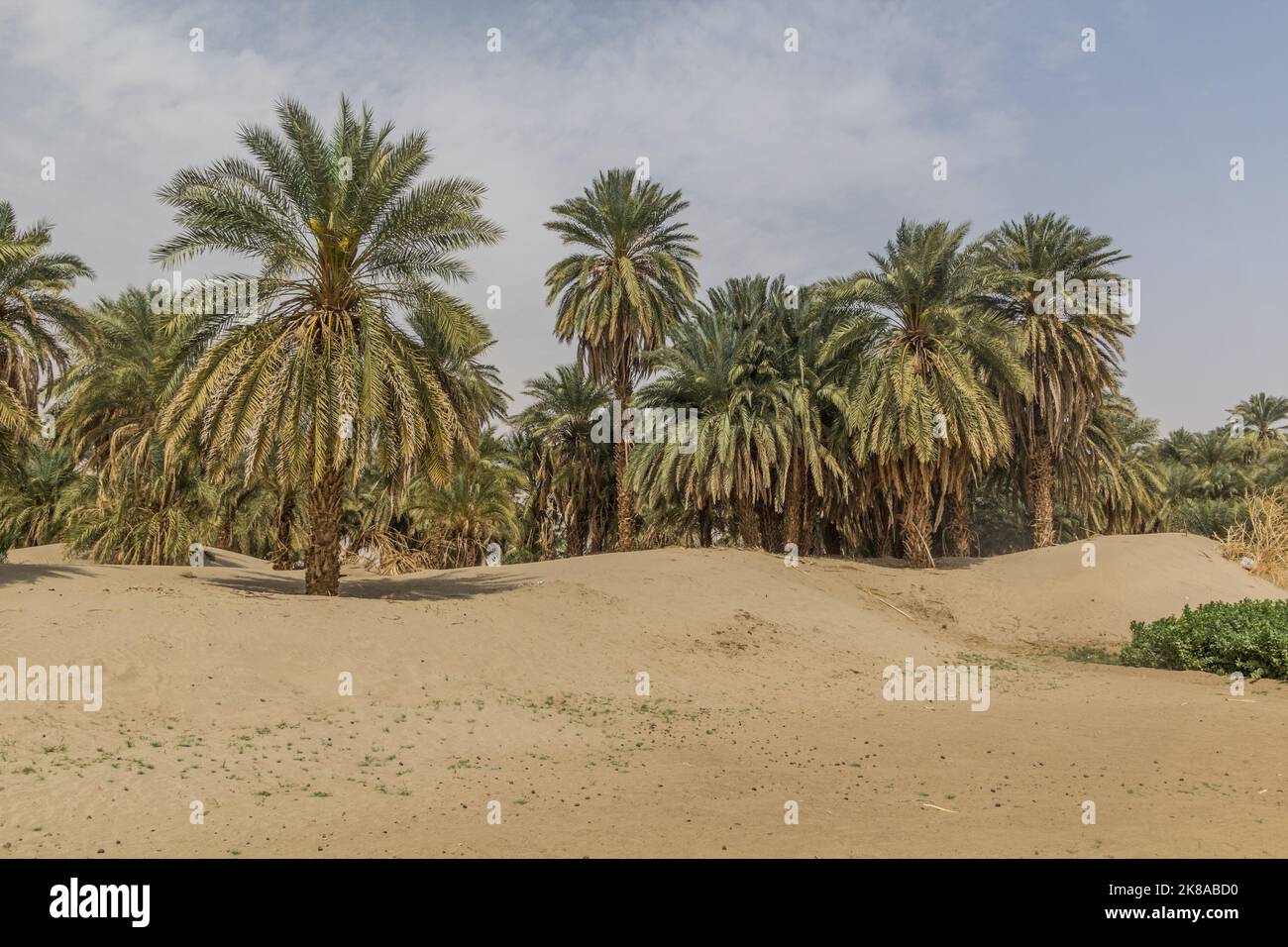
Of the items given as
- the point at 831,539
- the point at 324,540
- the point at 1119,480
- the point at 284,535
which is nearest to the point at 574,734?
the point at 324,540

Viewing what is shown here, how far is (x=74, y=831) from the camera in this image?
701 centimetres

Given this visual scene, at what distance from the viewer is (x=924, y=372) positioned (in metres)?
27.1

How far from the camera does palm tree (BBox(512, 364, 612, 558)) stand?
42.3 meters

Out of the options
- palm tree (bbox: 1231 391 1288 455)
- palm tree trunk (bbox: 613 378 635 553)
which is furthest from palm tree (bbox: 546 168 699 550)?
palm tree (bbox: 1231 391 1288 455)

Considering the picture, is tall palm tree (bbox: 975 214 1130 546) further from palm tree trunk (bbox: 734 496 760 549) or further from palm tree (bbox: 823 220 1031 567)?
palm tree trunk (bbox: 734 496 760 549)

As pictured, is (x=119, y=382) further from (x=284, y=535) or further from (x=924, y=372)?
(x=924, y=372)

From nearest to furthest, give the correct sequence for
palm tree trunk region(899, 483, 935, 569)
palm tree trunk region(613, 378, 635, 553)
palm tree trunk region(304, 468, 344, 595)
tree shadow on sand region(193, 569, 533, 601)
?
palm tree trunk region(304, 468, 344, 595), tree shadow on sand region(193, 569, 533, 601), palm tree trunk region(899, 483, 935, 569), palm tree trunk region(613, 378, 635, 553)

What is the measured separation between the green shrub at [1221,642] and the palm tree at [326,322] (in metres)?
15.5

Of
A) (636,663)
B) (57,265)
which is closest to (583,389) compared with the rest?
(57,265)

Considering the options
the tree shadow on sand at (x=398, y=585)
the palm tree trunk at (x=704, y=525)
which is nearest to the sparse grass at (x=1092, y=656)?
the tree shadow on sand at (x=398, y=585)

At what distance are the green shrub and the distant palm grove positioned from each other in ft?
27.9

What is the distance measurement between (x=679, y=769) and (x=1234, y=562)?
27.2m

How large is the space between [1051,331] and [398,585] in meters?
25.7

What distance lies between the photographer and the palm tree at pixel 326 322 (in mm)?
16422
